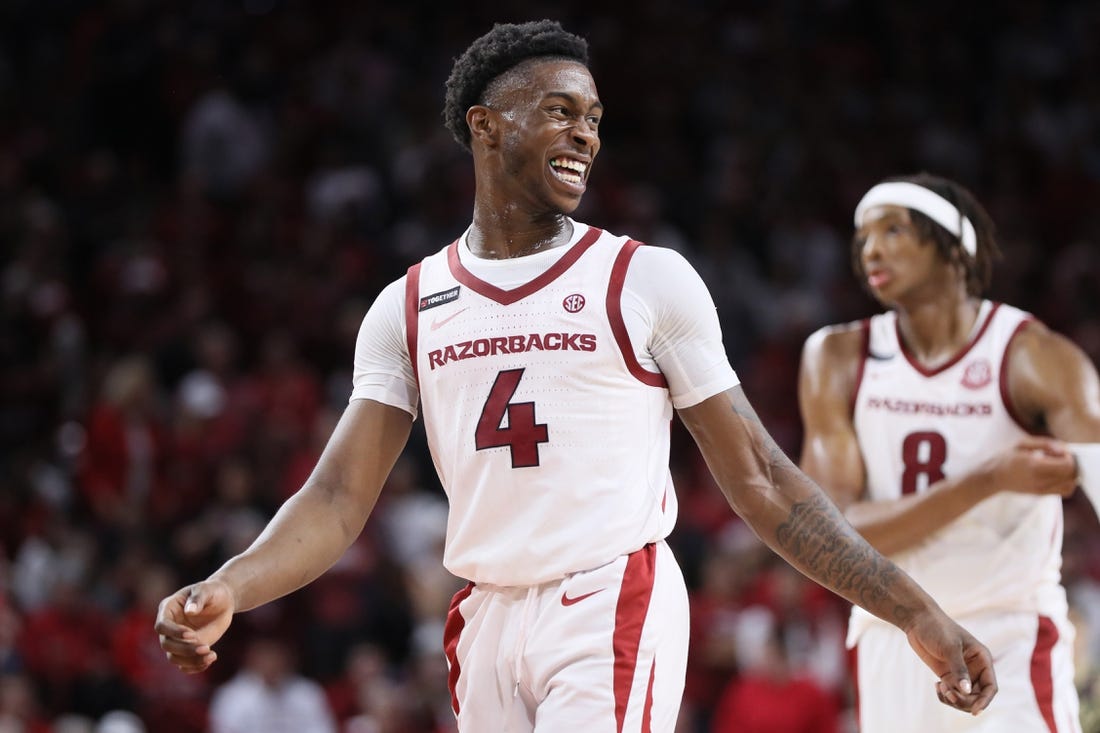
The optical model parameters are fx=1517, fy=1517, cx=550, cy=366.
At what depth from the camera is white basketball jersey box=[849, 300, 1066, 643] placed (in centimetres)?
521

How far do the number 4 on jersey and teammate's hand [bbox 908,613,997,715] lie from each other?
107 cm

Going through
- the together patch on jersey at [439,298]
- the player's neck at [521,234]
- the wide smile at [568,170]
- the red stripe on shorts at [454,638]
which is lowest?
the red stripe on shorts at [454,638]

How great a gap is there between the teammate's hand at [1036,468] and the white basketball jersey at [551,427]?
1.47m

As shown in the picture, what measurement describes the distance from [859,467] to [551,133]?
211cm

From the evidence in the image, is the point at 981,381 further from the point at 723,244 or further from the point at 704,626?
the point at 723,244

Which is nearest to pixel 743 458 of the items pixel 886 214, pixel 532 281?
pixel 532 281

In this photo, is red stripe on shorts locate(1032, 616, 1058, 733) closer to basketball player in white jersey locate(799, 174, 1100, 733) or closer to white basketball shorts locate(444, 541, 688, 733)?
basketball player in white jersey locate(799, 174, 1100, 733)

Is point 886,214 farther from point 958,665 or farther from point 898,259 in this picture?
point 958,665

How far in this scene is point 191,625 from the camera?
3484mm

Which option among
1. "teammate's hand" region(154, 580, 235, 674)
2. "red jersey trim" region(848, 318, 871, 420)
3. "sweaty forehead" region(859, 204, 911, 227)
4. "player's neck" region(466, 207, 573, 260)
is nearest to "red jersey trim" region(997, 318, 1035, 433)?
"red jersey trim" region(848, 318, 871, 420)

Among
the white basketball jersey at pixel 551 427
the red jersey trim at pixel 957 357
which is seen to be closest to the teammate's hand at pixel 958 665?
the white basketball jersey at pixel 551 427

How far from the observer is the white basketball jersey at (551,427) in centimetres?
384

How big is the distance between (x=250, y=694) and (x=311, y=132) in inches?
237

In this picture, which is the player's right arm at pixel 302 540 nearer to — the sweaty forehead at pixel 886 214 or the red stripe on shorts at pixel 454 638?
the red stripe on shorts at pixel 454 638
